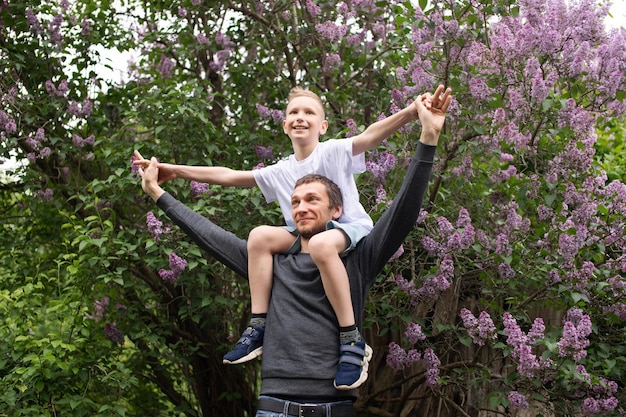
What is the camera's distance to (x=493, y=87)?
12.9 ft

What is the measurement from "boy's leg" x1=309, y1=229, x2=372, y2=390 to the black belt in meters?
0.10

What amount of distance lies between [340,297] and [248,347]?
0.33 metres

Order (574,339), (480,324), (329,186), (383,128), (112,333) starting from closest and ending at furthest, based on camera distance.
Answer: (383,128), (329,186), (574,339), (480,324), (112,333)

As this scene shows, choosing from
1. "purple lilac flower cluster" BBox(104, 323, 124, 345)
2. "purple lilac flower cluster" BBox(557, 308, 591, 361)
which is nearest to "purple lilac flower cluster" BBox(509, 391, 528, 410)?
"purple lilac flower cluster" BBox(557, 308, 591, 361)

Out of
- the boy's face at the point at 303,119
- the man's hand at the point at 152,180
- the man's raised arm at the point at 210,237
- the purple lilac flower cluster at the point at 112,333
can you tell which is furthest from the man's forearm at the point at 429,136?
the purple lilac flower cluster at the point at 112,333

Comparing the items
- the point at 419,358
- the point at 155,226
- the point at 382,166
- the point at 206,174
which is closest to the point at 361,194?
the point at 382,166

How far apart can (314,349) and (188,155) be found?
259 centimetres

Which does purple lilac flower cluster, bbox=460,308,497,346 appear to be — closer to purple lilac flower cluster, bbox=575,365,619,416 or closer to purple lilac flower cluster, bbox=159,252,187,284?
purple lilac flower cluster, bbox=575,365,619,416

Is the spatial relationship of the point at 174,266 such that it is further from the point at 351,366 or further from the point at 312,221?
the point at 351,366

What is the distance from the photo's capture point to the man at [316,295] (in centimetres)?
233

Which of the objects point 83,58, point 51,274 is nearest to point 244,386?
point 51,274

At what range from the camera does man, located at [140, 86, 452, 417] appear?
2.33 meters

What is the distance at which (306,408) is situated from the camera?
2.33 m

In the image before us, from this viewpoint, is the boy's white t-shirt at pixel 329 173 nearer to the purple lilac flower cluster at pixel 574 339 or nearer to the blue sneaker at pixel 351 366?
the blue sneaker at pixel 351 366
